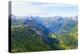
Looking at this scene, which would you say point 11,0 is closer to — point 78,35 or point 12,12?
point 12,12

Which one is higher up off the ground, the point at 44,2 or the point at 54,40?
the point at 44,2

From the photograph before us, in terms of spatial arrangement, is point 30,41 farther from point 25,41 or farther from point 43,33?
point 43,33

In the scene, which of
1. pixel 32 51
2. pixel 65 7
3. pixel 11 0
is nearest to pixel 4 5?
pixel 11 0

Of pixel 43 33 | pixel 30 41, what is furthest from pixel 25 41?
pixel 43 33

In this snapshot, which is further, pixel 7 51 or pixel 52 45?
pixel 52 45

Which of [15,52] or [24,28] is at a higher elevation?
[24,28]

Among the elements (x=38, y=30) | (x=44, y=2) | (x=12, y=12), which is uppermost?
(x=44, y=2)

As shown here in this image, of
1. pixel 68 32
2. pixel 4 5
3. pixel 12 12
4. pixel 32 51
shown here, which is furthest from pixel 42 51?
pixel 4 5

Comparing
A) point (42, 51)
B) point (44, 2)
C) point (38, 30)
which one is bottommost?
point (42, 51)

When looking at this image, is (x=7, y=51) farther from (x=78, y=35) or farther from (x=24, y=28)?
(x=78, y=35)
